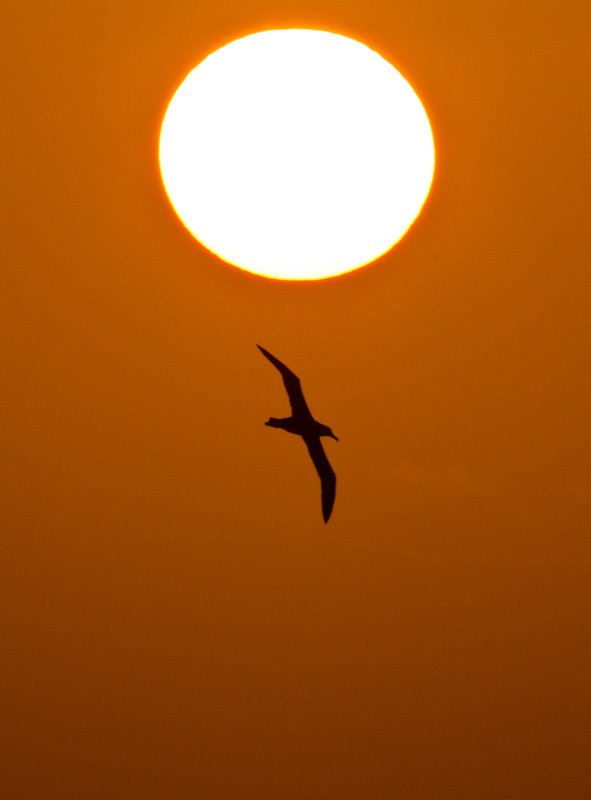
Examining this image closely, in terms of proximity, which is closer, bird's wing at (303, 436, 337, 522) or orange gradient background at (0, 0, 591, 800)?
orange gradient background at (0, 0, 591, 800)

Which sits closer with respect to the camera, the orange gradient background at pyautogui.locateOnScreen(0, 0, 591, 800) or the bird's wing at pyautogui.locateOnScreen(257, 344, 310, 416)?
the orange gradient background at pyautogui.locateOnScreen(0, 0, 591, 800)

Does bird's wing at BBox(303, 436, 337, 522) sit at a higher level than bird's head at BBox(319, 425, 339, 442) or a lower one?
lower

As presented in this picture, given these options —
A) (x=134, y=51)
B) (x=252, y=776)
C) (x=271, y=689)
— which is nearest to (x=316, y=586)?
(x=271, y=689)

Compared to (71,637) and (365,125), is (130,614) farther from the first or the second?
(365,125)

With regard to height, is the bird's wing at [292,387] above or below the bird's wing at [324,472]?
above

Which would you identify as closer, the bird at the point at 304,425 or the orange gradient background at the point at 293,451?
the orange gradient background at the point at 293,451

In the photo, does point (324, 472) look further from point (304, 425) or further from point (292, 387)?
point (292, 387)

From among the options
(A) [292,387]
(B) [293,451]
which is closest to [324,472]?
(B) [293,451]
